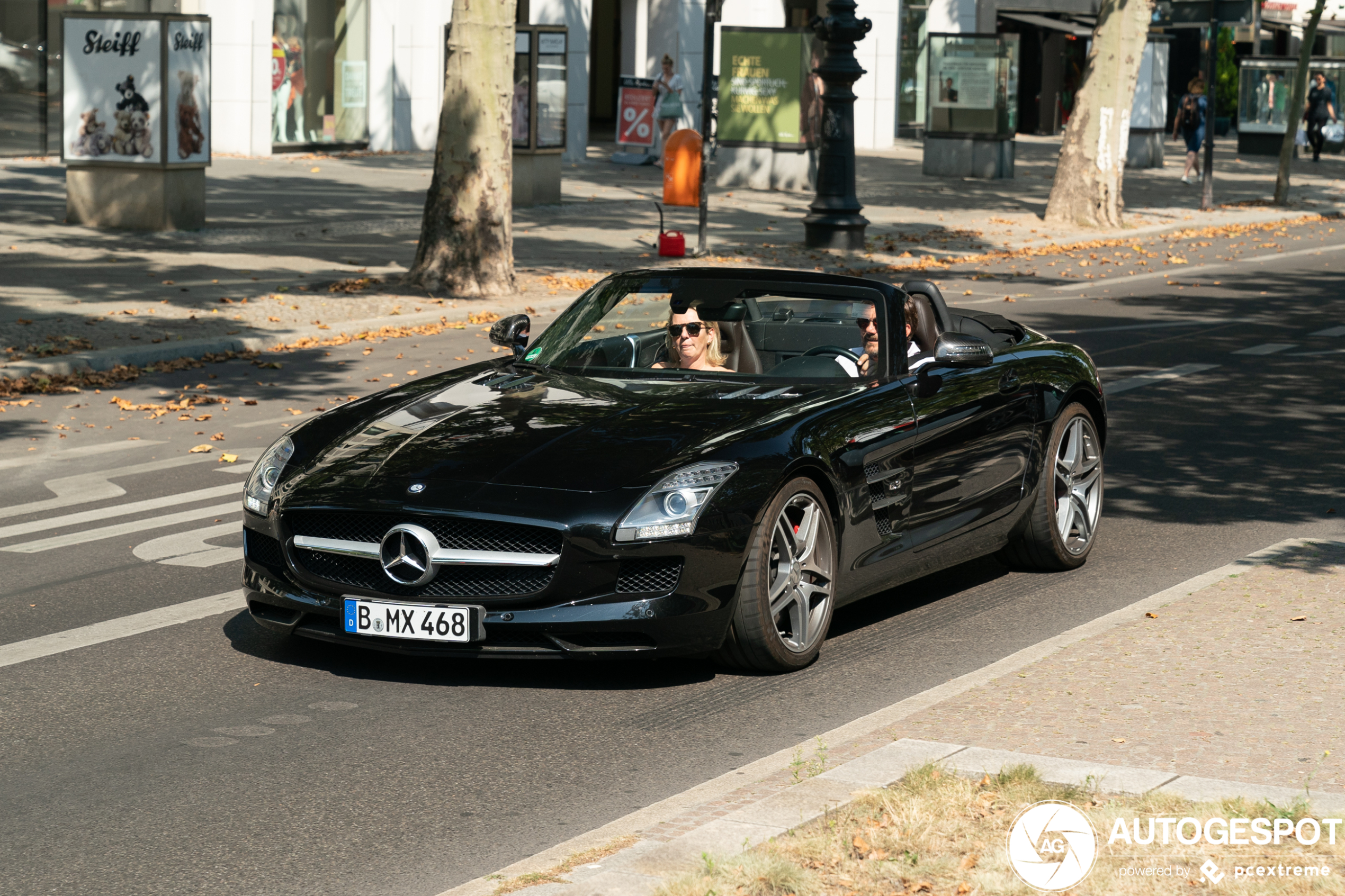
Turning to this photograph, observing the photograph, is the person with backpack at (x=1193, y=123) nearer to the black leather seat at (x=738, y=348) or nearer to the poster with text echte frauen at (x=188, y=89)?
the poster with text echte frauen at (x=188, y=89)

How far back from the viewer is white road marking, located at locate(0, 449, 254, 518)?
9555 mm

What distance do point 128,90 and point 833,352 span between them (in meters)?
15.9

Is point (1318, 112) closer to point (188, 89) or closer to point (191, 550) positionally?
point (188, 89)

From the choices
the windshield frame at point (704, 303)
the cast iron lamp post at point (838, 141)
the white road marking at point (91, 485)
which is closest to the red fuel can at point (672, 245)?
the cast iron lamp post at point (838, 141)

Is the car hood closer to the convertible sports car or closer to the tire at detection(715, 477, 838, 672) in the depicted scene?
the convertible sports car

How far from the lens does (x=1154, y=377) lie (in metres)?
14.3

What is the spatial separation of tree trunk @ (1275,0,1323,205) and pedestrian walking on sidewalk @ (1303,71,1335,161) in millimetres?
12859

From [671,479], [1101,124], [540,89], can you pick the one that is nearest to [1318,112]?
[1101,124]

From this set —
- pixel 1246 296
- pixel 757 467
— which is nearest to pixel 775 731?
pixel 757 467

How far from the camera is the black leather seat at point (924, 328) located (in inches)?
309

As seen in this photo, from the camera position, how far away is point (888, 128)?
47.2m

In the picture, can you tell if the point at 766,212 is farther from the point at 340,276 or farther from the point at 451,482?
the point at 451,482

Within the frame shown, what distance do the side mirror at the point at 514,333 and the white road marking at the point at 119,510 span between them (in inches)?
98.3

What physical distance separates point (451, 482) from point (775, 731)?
1.36 metres
